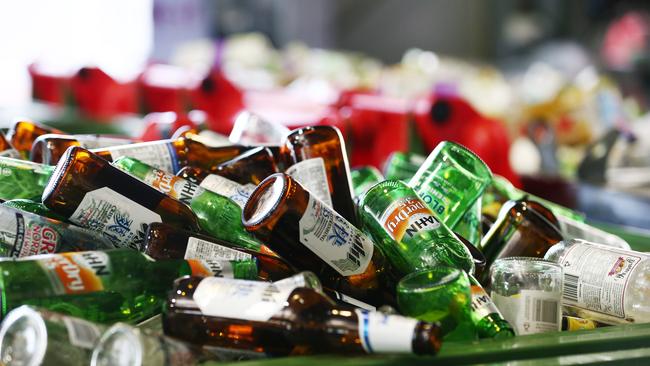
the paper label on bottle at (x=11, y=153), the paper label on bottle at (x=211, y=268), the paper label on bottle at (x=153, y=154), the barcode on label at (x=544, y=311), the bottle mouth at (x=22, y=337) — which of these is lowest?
the bottle mouth at (x=22, y=337)

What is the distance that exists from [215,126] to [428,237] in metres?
1.42

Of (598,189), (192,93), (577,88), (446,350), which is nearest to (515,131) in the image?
(577,88)

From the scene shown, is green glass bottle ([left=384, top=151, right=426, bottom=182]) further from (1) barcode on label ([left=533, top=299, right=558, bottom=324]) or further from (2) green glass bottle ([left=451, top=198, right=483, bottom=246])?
(1) barcode on label ([left=533, top=299, right=558, bottom=324])

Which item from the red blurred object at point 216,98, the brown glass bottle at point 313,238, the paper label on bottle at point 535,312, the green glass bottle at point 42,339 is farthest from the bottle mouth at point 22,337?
the red blurred object at point 216,98

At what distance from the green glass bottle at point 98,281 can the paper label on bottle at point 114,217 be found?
9 cm

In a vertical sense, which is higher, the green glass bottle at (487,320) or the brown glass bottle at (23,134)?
the green glass bottle at (487,320)

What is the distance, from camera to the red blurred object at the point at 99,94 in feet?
15.8

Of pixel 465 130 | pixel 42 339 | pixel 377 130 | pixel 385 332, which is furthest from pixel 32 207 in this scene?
pixel 377 130

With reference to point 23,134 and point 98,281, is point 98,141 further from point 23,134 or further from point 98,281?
point 98,281

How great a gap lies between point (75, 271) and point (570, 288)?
0.72 metres

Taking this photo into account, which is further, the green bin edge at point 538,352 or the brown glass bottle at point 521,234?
the brown glass bottle at point 521,234

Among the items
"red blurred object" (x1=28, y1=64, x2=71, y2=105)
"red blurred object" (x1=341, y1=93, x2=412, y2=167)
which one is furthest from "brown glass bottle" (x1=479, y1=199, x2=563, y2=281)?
"red blurred object" (x1=28, y1=64, x2=71, y2=105)

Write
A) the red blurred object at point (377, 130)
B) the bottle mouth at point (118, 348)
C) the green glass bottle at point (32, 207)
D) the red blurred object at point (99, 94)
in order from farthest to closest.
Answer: the red blurred object at point (99, 94) → the red blurred object at point (377, 130) → the green glass bottle at point (32, 207) → the bottle mouth at point (118, 348)

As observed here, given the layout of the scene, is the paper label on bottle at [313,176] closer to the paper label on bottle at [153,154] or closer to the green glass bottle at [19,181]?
the paper label on bottle at [153,154]
